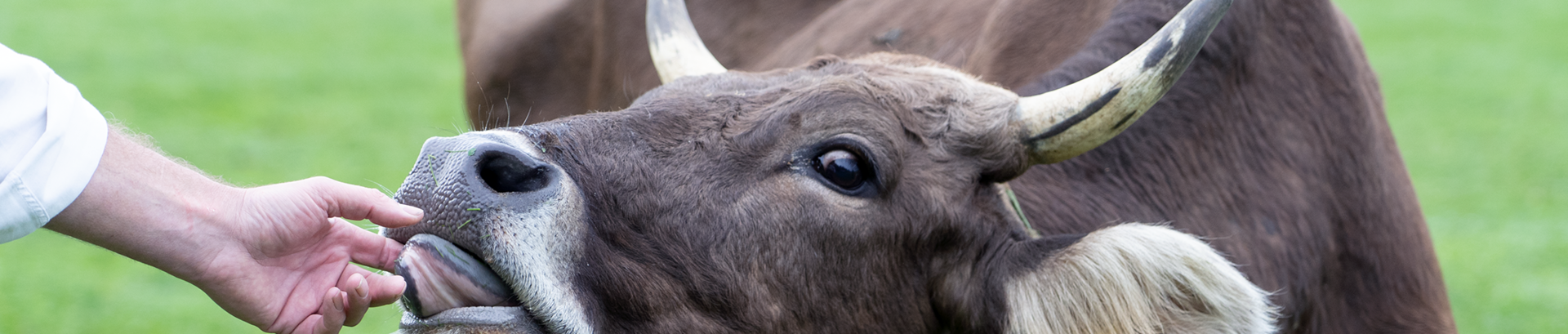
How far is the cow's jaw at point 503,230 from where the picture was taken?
97.2 inches

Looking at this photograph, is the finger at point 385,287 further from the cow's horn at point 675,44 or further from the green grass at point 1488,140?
the green grass at point 1488,140

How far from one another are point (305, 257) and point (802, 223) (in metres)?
1.03

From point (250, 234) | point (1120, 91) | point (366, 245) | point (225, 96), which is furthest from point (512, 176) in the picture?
point (225, 96)

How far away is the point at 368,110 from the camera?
43.6ft

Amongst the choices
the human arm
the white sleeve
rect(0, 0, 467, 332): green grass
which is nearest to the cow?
the human arm

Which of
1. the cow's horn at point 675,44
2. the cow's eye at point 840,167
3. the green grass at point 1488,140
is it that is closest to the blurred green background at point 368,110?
the green grass at point 1488,140

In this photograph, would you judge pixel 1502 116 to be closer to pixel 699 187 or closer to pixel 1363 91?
pixel 1363 91

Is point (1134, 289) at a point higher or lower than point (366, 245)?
higher

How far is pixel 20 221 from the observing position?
224 cm

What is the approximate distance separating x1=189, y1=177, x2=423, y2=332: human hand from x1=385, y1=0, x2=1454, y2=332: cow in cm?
8

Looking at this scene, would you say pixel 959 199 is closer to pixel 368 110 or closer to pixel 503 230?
pixel 503 230

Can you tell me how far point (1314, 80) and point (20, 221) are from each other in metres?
3.25

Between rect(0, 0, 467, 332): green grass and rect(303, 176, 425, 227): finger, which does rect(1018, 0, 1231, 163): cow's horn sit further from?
rect(0, 0, 467, 332): green grass

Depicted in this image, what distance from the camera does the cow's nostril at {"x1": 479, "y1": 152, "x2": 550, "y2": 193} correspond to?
8.22ft
